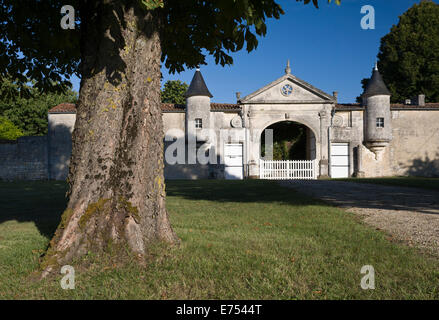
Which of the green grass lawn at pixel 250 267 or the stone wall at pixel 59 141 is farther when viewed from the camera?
the stone wall at pixel 59 141

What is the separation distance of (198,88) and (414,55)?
1894 cm

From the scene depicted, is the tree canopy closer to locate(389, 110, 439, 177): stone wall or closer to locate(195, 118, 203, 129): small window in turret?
locate(195, 118, 203, 129): small window in turret

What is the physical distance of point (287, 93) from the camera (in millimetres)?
22328

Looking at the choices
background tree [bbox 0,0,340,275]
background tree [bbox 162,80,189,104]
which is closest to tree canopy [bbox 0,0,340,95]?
background tree [bbox 0,0,340,275]

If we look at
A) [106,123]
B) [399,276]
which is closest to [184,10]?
[106,123]

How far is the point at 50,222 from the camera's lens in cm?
602

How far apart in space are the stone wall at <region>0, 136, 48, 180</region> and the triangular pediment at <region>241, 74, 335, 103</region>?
15.1 metres

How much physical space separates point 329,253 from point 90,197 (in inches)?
112

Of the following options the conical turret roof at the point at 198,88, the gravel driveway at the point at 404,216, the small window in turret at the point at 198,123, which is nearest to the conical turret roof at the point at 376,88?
the conical turret roof at the point at 198,88

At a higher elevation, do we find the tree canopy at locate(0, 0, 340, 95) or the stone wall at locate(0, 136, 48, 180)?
the tree canopy at locate(0, 0, 340, 95)

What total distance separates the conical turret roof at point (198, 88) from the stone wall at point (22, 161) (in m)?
11.0

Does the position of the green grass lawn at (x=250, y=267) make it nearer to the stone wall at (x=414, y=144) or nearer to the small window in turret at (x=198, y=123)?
the small window in turret at (x=198, y=123)

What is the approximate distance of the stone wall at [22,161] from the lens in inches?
874

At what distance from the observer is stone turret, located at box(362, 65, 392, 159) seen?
2142 cm
